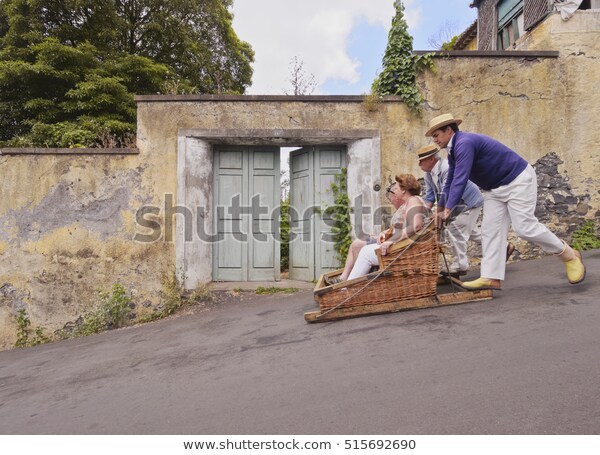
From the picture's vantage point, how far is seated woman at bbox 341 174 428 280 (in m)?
3.99

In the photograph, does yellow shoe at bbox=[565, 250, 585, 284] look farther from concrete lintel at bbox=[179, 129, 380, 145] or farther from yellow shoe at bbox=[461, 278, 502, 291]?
concrete lintel at bbox=[179, 129, 380, 145]

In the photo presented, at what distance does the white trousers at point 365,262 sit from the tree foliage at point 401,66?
10.7ft

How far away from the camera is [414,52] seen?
6.50 m

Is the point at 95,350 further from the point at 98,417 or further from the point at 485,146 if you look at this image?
the point at 485,146

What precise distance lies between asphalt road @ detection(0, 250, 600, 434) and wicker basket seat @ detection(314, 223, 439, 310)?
20 cm

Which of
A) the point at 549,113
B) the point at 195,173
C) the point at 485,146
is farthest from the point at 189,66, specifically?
the point at 485,146

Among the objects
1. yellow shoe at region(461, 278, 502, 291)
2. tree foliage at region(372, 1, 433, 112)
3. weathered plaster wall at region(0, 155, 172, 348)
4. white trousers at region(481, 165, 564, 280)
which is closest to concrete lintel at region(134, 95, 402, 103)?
tree foliage at region(372, 1, 433, 112)

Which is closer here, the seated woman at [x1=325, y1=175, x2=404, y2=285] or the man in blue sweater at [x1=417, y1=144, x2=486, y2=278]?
the seated woman at [x1=325, y1=175, x2=404, y2=285]

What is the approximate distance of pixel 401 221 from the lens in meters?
4.22

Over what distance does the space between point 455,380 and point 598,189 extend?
19.3ft

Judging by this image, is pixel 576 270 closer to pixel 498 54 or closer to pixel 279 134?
pixel 498 54

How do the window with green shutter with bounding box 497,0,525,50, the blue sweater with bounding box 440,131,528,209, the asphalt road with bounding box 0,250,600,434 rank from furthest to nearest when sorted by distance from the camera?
the window with green shutter with bounding box 497,0,525,50 < the blue sweater with bounding box 440,131,528,209 < the asphalt road with bounding box 0,250,600,434

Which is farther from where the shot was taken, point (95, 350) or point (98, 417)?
point (95, 350)

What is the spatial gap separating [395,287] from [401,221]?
0.71 metres
